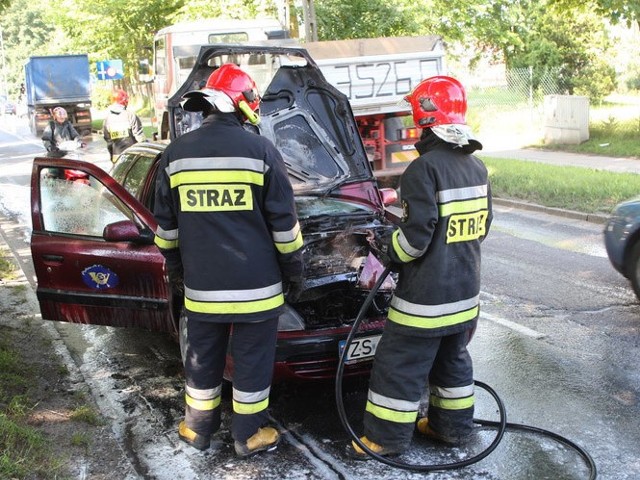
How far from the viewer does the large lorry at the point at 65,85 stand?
26859 mm

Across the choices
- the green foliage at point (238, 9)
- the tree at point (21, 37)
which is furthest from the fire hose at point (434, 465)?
the tree at point (21, 37)

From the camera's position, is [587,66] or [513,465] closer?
[513,465]

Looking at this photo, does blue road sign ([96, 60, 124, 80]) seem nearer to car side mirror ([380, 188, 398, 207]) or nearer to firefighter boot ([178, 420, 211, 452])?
car side mirror ([380, 188, 398, 207])

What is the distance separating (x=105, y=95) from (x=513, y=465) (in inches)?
1702

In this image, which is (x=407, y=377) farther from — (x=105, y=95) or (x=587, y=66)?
(x=105, y=95)

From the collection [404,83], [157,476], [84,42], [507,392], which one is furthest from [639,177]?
[84,42]

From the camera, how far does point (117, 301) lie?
469 centimetres

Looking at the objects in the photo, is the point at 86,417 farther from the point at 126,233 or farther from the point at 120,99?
the point at 120,99

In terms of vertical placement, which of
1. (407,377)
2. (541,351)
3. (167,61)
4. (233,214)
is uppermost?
(167,61)

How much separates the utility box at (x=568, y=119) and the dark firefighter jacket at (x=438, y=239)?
1447cm

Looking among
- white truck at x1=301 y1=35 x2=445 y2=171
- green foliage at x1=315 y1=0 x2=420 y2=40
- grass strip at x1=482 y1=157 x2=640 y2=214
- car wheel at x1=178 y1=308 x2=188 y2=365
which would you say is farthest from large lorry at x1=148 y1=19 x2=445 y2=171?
car wheel at x1=178 y1=308 x2=188 y2=365

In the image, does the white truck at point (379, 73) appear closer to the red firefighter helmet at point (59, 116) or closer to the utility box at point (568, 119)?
the red firefighter helmet at point (59, 116)

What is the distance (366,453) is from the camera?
3631 millimetres

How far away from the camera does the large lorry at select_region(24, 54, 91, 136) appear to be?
88.1ft
